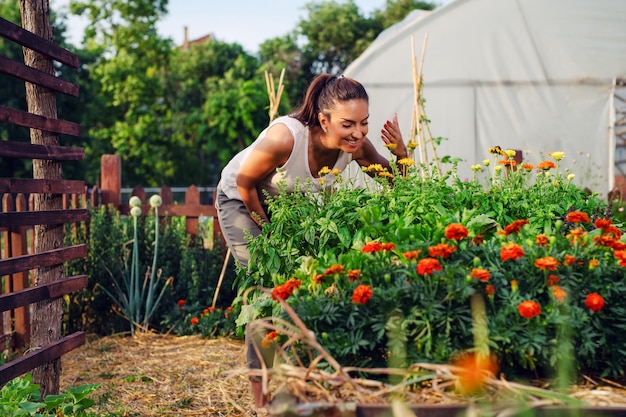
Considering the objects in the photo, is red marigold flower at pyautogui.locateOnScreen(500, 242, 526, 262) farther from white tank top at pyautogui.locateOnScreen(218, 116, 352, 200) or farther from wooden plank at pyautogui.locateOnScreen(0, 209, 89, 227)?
wooden plank at pyautogui.locateOnScreen(0, 209, 89, 227)

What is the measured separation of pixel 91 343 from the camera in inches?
204

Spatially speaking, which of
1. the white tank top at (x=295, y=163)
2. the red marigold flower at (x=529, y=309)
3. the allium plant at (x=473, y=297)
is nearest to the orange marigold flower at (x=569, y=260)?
the allium plant at (x=473, y=297)

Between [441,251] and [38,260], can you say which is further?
[38,260]

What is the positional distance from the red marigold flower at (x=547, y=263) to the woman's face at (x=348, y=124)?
152 centimetres

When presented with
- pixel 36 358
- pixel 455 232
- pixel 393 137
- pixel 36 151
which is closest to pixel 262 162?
pixel 393 137

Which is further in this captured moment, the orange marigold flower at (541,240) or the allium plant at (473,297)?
the orange marigold flower at (541,240)

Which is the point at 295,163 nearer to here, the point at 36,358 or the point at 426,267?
the point at 36,358

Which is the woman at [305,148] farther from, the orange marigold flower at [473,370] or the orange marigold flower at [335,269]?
the orange marigold flower at [473,370]

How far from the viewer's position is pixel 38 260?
10.8 ft

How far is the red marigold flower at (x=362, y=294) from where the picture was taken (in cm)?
170

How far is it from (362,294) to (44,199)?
231 centimetres

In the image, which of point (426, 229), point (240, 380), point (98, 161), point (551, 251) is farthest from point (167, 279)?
point (98, 161)

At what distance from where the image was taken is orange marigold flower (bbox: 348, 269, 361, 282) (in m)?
1.88

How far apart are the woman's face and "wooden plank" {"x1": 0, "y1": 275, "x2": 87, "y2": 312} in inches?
62.9
